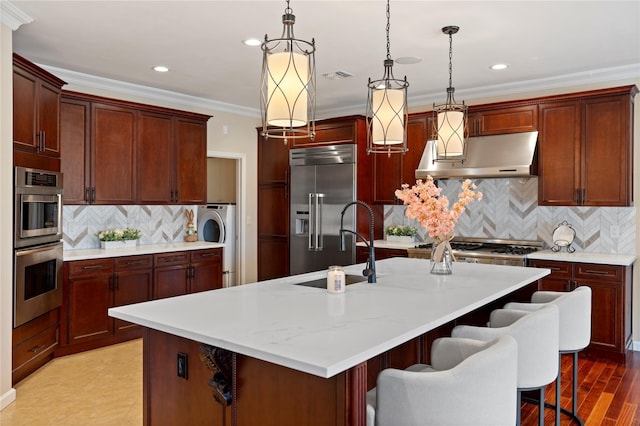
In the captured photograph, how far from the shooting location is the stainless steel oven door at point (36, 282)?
3.66m

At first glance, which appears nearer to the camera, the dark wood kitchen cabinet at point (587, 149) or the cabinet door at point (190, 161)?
the dark wood kitchen cabinet at point (587, 149)

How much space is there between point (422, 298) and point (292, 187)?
4222 millimetres

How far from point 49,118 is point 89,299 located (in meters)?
1.64

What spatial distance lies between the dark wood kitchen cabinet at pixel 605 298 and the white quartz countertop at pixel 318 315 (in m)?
1.66

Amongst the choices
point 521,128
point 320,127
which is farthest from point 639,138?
point 320,127

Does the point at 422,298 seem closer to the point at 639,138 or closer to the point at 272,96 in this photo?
the point at 272,96

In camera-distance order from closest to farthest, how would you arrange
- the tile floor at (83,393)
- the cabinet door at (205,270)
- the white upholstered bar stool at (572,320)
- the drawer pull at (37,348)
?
the white upholstered bar stool at (572,320) < the tile floor at (83,393) < the drawer pull at (37,348) < the cabinet door at (205,270)

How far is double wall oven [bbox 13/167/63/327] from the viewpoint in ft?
12.0

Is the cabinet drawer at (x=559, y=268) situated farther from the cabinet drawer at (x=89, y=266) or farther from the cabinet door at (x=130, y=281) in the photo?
the cabinet drawer at (x=89, y=266)

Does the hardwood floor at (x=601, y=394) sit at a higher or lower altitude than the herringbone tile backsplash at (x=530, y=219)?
lower

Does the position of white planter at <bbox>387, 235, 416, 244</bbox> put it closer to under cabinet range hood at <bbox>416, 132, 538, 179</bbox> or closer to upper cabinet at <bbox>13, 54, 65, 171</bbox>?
under cabinet range hood at <bbox>416, 132, 538, 179</bbox>

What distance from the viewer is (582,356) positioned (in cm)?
454

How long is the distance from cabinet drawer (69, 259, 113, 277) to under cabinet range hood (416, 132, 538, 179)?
3.24 m

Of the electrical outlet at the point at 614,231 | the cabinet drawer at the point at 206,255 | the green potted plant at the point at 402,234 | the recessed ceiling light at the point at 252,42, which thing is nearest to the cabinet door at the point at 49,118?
the recessed ceiling light at the point at 252,42
